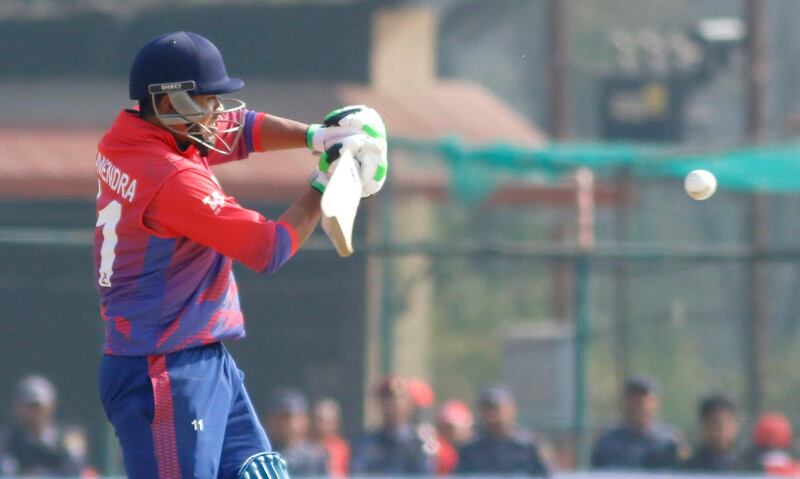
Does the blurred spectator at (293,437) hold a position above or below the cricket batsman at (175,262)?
below

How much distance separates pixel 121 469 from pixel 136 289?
5193 mm

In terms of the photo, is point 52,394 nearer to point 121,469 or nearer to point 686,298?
point 121,469

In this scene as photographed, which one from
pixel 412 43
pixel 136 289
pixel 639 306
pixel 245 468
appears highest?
pixel 412 43

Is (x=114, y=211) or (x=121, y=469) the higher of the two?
(x=114, y=211)

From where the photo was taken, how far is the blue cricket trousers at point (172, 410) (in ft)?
14.2

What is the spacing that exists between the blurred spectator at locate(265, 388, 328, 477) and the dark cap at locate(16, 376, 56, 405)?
4.41ft

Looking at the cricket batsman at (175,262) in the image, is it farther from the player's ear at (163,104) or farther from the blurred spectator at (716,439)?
the blurred spectator at (716,439)

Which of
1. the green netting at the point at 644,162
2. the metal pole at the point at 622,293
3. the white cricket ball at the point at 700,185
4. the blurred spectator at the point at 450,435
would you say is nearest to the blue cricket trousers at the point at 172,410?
the white cricket ball at the point at 700,185

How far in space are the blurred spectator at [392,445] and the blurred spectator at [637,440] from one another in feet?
3.54

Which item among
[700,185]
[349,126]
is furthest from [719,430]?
[349,126]

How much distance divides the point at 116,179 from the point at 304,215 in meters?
0.56

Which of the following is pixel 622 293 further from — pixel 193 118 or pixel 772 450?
pixel 193 118

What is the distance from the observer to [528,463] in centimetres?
862

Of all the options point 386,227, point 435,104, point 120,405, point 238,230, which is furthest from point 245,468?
point 435,104
